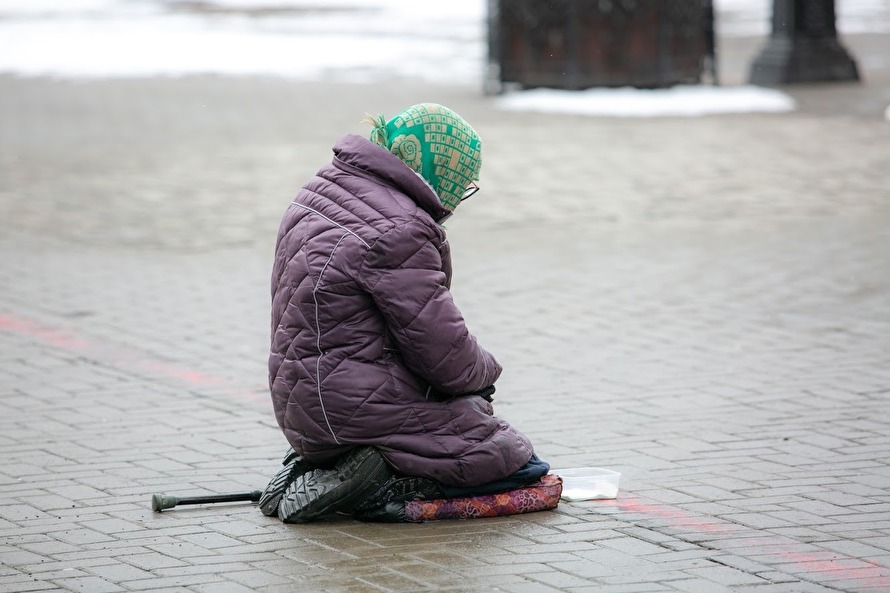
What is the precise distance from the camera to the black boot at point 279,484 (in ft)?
14.8

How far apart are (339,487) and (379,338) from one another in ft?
1.60

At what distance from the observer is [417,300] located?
13.8 feet

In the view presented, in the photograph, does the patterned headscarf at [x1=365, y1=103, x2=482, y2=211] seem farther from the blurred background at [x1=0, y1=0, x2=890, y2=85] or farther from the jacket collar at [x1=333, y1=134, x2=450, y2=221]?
the blurred background at [x1=0, y1=0, x2=890, y2=85]

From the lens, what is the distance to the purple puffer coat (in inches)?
166

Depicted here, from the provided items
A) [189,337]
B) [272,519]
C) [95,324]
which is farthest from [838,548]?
[95,324]

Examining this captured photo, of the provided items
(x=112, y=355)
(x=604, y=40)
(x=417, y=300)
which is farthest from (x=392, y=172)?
(x=604, y=40)

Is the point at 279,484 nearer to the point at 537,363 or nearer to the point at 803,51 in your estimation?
the point at 537,363

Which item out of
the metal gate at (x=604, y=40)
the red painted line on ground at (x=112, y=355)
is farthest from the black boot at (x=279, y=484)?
the metal gate at (x=604, y=40)

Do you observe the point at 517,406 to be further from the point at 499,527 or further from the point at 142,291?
the point at 142,291

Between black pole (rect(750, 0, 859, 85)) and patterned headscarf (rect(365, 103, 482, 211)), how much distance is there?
16.0 meters

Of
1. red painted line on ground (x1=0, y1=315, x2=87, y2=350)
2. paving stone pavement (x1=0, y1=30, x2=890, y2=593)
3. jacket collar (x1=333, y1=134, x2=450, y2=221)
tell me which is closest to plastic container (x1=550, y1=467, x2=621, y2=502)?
paving stone pavement (x1=0, y1=30, x2=890, y2=593)

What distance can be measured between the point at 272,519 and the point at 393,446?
0.50 meters

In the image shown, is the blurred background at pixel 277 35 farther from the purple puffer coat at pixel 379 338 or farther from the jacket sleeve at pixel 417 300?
the jacket sleeve at pixel 417 300

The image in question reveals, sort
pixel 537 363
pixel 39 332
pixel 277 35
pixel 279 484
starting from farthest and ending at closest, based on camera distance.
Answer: pixel 277 35 < pixel 39 332 < pixel 537 363 < pixel 279 484
